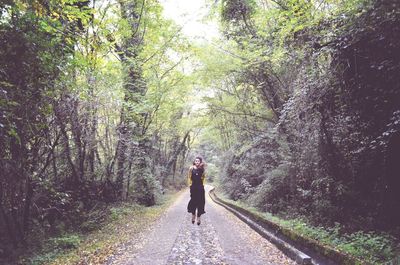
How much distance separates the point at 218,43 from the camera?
18359 mm

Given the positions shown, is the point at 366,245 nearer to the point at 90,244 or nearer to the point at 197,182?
the point at 197,182

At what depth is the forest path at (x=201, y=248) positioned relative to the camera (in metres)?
6.61

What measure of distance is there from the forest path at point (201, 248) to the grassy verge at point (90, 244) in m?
0.51

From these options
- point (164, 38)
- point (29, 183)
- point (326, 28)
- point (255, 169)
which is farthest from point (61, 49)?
point (255, 169)

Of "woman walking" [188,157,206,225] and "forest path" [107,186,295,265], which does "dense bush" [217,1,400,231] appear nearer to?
"forest path" [107,186,295,265]

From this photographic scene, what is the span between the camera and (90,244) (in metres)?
9.10

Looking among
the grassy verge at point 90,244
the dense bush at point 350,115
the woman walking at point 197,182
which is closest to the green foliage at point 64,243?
the grassy verge at point 90,244

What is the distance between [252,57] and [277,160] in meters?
5.40

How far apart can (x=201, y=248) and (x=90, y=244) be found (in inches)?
141

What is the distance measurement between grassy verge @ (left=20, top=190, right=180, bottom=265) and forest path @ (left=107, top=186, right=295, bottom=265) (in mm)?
514

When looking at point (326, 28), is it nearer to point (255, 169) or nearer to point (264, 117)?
point (264, 117)

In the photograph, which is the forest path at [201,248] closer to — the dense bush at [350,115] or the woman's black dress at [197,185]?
the woman's black dress at [197,185]

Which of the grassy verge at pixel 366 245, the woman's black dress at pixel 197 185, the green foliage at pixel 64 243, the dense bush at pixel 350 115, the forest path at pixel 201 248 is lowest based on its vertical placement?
the green foliage at pixel 64 243

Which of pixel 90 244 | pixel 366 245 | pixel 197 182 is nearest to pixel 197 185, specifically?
pixel 197 182
